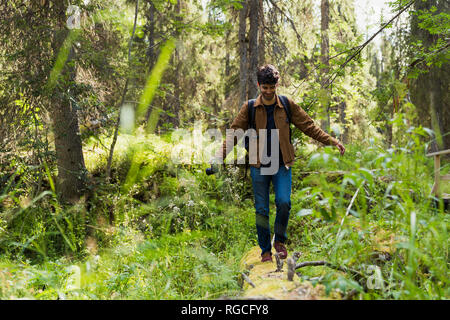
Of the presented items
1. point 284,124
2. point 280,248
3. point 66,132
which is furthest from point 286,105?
point 66,132

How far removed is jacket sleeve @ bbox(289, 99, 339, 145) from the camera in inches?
157

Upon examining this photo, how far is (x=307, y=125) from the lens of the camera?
4066mm

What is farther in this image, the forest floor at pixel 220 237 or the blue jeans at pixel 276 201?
the blue jeans at pixel 276 201

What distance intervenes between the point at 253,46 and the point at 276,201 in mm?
5245

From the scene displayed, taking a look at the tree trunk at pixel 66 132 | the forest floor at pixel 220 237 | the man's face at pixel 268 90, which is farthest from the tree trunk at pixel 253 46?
the man's face at pixel 268 90

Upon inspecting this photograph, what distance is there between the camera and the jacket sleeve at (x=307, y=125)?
3990 mm

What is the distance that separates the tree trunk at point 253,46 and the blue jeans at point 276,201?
15.2ft

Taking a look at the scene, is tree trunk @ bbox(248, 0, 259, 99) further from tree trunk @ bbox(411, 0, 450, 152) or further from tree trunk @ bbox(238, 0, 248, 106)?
tree trunk @ bbox(411, 0, 450, 152)

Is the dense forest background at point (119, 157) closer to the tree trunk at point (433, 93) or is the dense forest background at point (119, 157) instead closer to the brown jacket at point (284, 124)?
the brown jacket at point (284, 124)

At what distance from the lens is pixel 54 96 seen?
18.2 ft

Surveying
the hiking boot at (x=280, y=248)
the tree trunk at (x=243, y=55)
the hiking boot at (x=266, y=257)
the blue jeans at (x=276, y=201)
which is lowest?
the hiking boot at (x=266, y=257)

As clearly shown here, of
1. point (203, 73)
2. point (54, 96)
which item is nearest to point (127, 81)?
point (54, 96)
